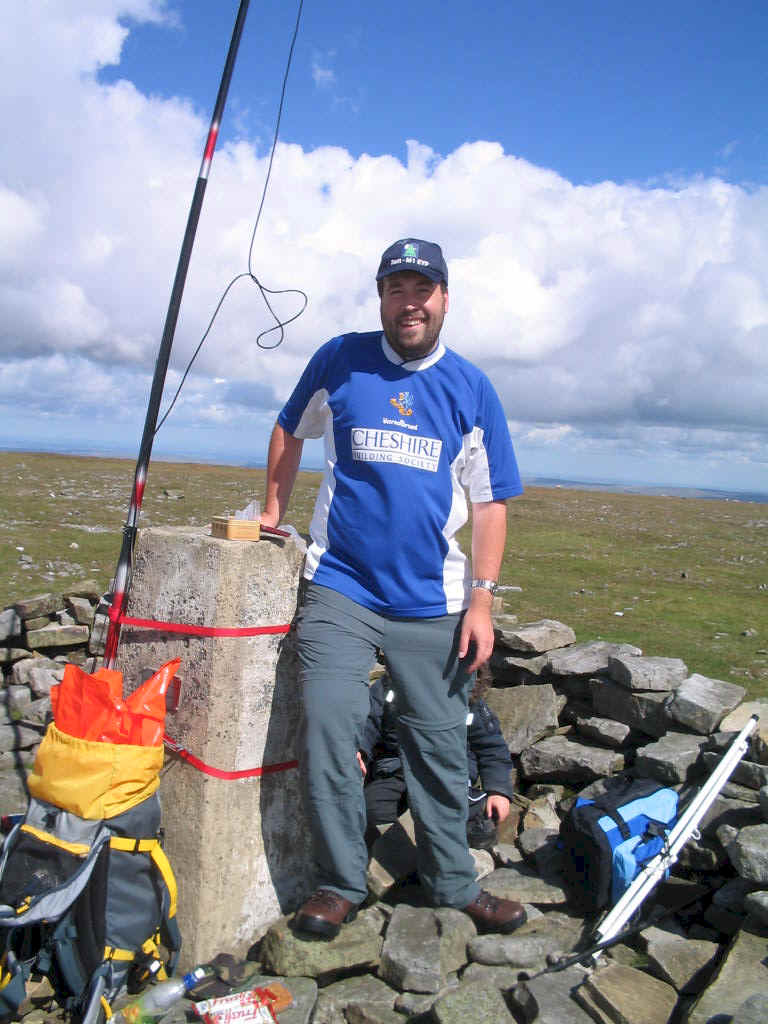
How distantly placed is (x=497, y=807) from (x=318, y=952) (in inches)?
64.3

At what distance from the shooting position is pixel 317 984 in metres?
3.94

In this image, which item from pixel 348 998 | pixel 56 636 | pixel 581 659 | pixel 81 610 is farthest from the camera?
pixel 81 610

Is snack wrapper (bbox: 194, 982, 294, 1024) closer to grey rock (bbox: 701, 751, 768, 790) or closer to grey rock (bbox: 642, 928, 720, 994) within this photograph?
grey rock (bbox: 642, 928, 720, 994)

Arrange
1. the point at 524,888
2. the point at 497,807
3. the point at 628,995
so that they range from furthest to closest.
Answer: the point at 497,807, the point at 524,888, the point at 628,995

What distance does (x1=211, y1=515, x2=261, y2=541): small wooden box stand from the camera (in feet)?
14.8

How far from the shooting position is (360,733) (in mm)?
4316

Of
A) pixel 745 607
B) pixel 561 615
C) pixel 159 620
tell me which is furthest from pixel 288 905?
pixel 745 607

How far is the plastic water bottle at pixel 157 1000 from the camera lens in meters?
3.76

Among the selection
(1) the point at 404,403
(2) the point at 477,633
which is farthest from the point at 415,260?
(2) the point at 477,633

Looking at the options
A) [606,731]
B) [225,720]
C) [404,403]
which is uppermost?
[404,403]

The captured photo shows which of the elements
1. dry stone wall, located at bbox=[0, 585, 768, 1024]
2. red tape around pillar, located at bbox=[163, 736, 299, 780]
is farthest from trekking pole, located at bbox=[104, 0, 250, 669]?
dry stone wall, located at bbox=[0, 585, 768, 1024]

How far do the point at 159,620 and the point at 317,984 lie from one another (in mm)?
2041

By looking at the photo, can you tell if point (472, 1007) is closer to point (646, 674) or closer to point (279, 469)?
point (279, 469)

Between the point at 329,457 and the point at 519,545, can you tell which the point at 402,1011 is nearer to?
the point at 329,457
